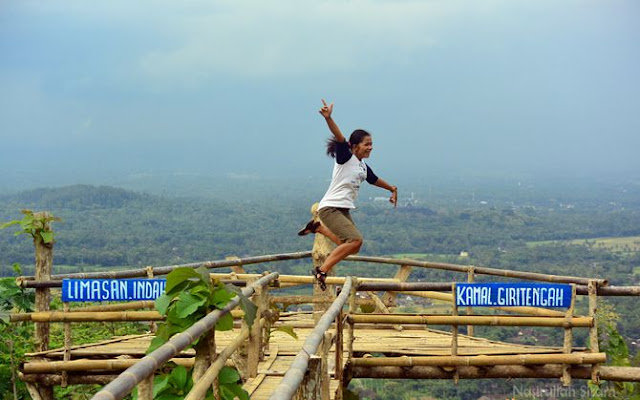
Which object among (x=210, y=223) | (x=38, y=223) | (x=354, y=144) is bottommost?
(x=210, y=223)

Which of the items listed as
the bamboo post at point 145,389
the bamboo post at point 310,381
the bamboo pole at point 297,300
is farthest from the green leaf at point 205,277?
the bamboo pole at point 297,300

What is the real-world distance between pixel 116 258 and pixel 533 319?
162ft

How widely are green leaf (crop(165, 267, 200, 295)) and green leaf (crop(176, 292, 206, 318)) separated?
0.09 metres

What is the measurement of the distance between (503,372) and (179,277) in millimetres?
3271

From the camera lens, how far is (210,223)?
323 ft

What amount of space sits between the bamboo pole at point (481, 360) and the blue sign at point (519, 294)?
16.0 inches

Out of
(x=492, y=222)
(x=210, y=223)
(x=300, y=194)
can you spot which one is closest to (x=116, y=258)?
(x=210, y=223)

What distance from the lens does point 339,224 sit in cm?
704

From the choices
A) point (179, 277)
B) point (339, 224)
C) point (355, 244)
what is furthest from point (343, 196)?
point (179, 277)

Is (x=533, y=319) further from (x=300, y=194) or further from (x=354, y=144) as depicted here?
(x=300, y=194)

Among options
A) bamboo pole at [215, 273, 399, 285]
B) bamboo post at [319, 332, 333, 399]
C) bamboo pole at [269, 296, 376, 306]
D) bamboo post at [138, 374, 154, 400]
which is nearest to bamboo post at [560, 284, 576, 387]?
bamboo pole at [215, 273, 399, 285]

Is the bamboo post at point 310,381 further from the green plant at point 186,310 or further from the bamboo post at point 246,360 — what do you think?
the bamboo post at point 246,360

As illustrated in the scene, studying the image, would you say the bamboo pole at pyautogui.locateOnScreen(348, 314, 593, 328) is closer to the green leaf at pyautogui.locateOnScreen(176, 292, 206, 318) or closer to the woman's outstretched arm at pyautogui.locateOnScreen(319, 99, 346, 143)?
the woman's outstretched arm at pyautogui.locateOnScreen(319, 99, 346, 143)

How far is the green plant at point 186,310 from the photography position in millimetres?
3859
